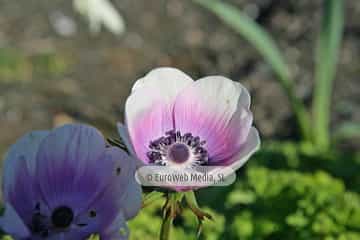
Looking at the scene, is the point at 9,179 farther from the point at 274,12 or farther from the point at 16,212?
the point at 274,12

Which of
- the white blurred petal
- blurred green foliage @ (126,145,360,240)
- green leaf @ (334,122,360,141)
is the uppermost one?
the white blurred petal

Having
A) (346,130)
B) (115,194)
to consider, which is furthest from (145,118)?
(346,130)

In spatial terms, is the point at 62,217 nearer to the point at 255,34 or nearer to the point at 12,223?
the point at 12,223

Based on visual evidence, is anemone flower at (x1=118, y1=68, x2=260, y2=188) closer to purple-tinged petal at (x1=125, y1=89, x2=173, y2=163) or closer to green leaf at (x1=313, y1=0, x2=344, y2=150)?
purple-tinged petal at (x1=125, y1=89, x2=173, y2=163)

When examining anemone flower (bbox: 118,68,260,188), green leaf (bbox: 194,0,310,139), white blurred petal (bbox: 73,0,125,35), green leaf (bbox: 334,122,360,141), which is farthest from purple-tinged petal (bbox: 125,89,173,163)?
green leaf (bbox: 334,122,360,141)

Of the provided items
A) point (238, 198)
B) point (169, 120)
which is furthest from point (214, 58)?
point (169, 120)
